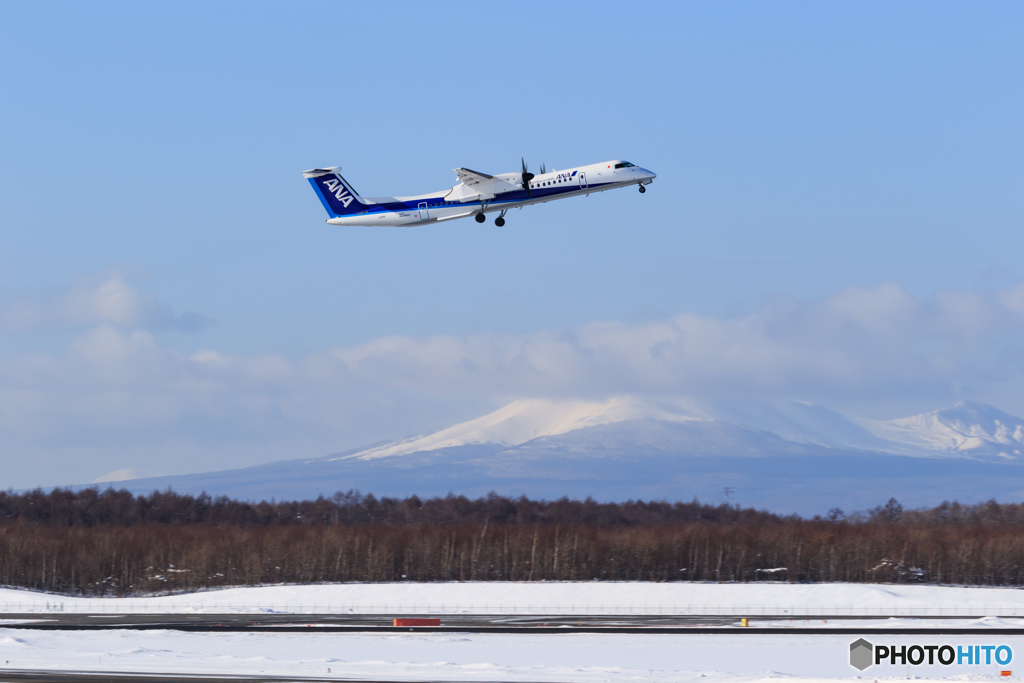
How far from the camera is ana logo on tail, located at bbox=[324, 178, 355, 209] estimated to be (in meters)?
65.8

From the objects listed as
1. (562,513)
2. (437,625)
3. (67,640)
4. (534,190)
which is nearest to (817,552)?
(562,513)

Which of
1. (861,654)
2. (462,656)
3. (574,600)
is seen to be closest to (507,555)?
(574,600)

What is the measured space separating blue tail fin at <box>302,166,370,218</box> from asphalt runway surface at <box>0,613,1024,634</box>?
22.9m

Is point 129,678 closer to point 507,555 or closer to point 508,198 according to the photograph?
point 508,198

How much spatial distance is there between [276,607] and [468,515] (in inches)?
2936

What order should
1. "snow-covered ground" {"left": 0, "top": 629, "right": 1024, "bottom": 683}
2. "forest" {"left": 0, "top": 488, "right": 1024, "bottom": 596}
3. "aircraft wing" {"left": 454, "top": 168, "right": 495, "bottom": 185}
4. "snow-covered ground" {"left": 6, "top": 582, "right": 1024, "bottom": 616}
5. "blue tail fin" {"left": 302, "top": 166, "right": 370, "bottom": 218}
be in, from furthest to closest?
"forest" {"left": 0, "top": 488, "right": 1024, "bottom": 596} < "snow-covered ground" {"left": 6, "top": 582, "right": 1024, "bottom": 616} < "blue tail fin" {"left": 302, "top": 166, "right": 370, "bottom": 218} < "aircraft wing" {"left": 454, "top": 168, "right": 495, "bottom": 185} < "snow-covered ground" {"left": 0, "top": 629, "right": 1024, "bottom": 683}

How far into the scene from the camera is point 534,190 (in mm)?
58906

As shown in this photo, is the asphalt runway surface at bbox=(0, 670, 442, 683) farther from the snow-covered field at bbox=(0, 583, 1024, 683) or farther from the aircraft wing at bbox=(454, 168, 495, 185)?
the aircraft wing at bbox=(454, 168, 495, 185)

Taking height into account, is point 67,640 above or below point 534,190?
below

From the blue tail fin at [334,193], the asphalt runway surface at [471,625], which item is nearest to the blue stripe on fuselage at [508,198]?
the blue tail fin at [334,193]

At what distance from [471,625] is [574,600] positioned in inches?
1186

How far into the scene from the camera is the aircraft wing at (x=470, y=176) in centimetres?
5784

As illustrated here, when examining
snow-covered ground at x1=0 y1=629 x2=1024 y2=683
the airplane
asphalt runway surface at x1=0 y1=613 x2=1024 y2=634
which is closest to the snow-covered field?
snow-covered ground at x1=0 y1=629 x2=1024 y2=683

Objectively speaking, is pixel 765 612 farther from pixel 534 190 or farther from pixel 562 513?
pixel 562 513
